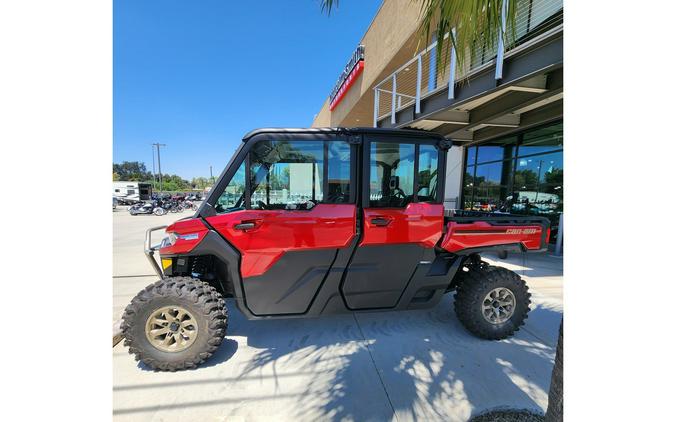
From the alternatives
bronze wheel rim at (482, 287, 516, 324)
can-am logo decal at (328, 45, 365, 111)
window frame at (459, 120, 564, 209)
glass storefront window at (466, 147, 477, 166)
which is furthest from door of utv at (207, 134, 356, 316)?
can-am logo decal at (328, 45, 365, 111)

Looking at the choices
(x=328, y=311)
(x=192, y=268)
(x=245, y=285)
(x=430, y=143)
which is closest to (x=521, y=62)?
(x=430, y=143)

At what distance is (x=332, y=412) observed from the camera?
1.89 metres

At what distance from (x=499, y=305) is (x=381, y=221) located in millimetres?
1755

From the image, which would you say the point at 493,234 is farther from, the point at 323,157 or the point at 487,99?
the point at 487,99

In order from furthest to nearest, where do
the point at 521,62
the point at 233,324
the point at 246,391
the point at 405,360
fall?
the point at 521,62, the point at 233,324, the point at 405,360, the point at 246,391

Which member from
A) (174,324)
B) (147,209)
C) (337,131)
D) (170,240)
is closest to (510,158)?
(337,131)

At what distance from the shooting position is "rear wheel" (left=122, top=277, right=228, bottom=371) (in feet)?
7.56

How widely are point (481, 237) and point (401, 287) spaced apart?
1044mm

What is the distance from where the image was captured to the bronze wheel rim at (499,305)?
9.44 feet

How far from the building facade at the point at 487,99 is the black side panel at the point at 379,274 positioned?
5.27 feet

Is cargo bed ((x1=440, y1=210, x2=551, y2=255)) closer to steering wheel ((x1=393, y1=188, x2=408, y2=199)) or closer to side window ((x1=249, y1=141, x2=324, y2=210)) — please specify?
steering wheel ((x1=393, y1=188, x2=408, y2=199))

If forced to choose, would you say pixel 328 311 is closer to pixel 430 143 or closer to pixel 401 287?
pixel 401 287

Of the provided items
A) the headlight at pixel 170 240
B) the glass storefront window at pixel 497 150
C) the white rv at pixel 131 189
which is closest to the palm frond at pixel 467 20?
the headlight at pixel 170 240

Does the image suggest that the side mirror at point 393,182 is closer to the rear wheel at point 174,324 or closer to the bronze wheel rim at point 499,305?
the bronze wheel rim at point 499,305
